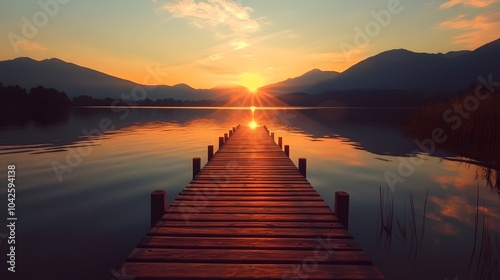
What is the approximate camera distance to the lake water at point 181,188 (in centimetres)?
654

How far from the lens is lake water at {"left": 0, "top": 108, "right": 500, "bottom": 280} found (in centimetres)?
654

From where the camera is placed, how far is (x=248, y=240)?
4.71 metres

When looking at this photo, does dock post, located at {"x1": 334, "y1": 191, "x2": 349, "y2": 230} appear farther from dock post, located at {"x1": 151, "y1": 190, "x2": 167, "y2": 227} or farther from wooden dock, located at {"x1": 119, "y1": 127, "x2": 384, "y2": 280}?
dock post, located at {"x1": 151, "y1": 190, "x2": 167, "y2": 227}

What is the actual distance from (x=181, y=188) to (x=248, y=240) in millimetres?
8273

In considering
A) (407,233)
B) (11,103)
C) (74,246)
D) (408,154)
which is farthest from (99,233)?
(11,103)

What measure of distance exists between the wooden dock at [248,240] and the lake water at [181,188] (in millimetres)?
882

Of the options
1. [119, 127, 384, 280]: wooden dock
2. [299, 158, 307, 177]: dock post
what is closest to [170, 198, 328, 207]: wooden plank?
[119, 127, 384, 280]: wooden dock

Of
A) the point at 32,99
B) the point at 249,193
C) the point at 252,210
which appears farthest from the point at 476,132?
the point at 32,99

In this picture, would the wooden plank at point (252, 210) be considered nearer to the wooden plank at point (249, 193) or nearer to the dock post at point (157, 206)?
the dock post at point (157, 206)

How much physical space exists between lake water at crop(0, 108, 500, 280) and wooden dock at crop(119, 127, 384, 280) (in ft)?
2.89

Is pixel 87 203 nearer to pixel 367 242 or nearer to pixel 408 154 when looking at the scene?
pixel 367 242

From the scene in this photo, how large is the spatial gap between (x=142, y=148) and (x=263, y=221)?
703 inches

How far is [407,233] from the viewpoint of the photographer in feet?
26.3

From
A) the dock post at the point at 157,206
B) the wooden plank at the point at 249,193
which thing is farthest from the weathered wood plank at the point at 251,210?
the wooden plank at the point at 249,193
